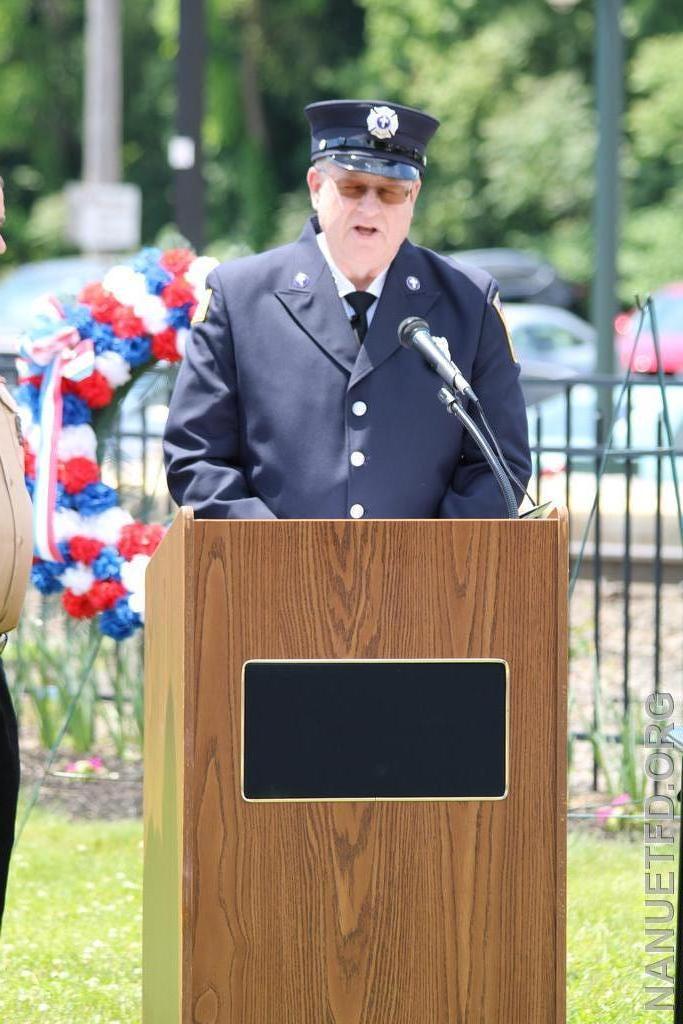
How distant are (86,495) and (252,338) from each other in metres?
1.95

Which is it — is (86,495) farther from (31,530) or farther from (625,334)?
(625,334)

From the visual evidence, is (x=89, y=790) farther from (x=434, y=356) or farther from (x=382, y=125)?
(x=434, y=356)

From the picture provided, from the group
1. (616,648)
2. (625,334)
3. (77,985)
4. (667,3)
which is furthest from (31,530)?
(667,3)

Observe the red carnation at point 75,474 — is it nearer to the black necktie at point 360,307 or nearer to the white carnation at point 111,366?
the white carnation at point 111,366

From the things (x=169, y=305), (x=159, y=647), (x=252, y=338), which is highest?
(x=169, y=305)

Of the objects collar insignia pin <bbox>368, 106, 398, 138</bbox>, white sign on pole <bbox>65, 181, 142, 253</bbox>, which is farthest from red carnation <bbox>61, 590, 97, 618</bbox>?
white sign on pole <bbox>65, 181, 142, 253</bbox>

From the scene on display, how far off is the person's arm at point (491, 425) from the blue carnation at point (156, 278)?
192 cm

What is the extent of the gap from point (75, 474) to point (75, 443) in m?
0.10

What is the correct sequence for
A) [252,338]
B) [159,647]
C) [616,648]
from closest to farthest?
[159,647], [252,338], [616,648]

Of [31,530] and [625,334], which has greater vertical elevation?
[625,334]

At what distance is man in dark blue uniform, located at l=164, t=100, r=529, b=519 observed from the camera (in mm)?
3801

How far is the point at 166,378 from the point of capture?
662 cm

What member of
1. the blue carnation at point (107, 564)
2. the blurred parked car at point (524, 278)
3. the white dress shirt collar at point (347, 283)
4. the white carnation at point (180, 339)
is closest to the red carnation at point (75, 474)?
the blue carnation at point (107, 564)

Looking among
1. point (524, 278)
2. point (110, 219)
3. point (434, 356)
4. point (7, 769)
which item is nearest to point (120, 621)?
point (7, 769)
